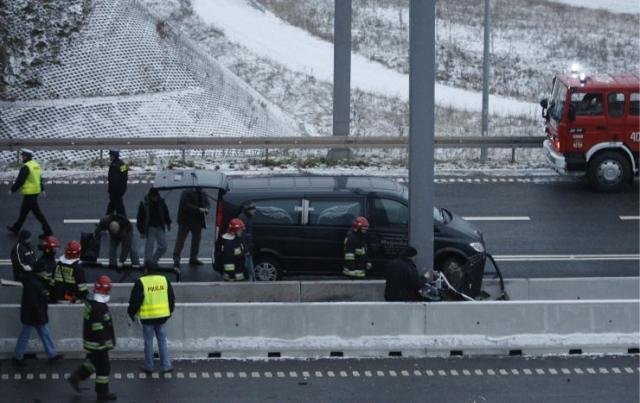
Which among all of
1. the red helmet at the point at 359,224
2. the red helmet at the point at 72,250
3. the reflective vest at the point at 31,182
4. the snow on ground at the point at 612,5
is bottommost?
the red helmet at the point at 72,250

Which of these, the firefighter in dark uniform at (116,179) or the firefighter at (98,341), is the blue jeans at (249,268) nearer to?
the firefighter at (98,341)

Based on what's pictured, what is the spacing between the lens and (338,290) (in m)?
17.8

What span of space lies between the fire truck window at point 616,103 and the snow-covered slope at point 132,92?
34.6ft

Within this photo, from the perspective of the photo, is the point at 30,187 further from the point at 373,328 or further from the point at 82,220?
the point at 373,328

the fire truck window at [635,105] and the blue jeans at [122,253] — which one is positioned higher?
the fire truck window at [635,105]

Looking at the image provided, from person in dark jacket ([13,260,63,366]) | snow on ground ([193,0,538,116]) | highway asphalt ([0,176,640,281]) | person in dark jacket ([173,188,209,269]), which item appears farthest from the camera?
snow on ground ([193,0,538,116])

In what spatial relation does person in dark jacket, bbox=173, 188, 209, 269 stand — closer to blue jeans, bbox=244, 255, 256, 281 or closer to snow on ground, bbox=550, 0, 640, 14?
blue jeans, bbox=244, 255, 256, 281

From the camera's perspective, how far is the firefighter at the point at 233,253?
58.7 feet

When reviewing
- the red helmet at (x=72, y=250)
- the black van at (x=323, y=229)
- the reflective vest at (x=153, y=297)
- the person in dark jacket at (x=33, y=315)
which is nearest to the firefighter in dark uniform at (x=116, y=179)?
the black van at (x=323, y=229)

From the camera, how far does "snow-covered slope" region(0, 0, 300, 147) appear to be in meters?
31.1

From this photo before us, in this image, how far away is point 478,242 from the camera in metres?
19.4

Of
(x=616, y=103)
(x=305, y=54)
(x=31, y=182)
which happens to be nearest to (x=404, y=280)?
(x=31, y=182)

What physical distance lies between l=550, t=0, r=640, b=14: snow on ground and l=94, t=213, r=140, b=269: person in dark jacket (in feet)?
128

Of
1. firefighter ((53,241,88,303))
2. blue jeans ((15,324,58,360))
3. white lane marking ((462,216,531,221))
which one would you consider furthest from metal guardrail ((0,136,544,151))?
blue jeans ((15,324,58,360))
